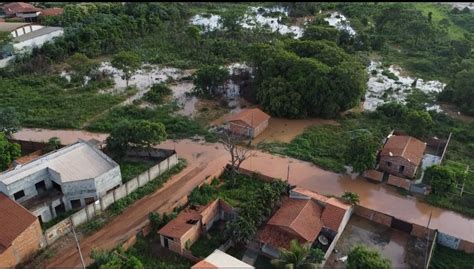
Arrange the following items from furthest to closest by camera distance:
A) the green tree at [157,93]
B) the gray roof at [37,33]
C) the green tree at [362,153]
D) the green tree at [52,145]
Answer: the gray roof at [37,33] < the green tree at [157,93] < the green tree at [52,145] < the green tree at [362,153]

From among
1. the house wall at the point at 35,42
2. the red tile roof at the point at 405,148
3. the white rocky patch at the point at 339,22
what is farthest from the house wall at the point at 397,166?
the house wall at the point at 35,42

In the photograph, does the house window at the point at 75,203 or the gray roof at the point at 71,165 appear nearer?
the gray roof at the point at 71,165

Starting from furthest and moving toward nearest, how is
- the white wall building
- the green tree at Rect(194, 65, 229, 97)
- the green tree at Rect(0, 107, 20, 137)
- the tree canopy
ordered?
1. the white wall building
2. the green tree at Rect(194, 65, 229, 97)
3. the tree canopy
4. the green tree at Rect(0, 107, 20, 137)

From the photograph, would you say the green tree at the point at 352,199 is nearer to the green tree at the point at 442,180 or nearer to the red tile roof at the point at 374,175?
the red tile roof at the point at 374,175

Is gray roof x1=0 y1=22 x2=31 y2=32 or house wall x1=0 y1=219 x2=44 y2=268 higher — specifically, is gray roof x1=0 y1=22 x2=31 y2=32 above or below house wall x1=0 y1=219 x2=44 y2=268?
above

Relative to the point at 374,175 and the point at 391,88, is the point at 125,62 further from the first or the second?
the point at 391,88

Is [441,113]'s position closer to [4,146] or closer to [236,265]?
[236,265]

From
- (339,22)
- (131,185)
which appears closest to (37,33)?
(131,185)

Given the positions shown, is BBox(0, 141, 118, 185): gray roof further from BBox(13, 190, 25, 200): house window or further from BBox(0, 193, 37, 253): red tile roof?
BBox(0, 193, 37, 253): red tile roof

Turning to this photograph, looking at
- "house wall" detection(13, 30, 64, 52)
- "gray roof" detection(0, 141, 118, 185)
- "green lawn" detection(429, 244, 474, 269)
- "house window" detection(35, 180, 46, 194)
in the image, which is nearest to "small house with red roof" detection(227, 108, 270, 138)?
"gray roof" detection(0, 141, 118, 185)
